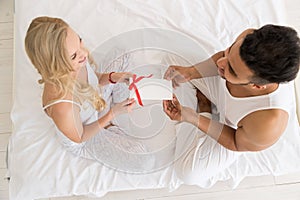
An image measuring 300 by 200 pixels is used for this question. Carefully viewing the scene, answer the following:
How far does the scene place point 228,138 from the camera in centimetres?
96

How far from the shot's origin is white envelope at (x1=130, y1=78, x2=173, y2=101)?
3.08 ft

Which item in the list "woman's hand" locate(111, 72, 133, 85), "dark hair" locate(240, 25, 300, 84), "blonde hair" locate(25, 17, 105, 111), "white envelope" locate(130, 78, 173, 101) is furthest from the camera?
"woman's hand" locate(111, 72, 133, 85)

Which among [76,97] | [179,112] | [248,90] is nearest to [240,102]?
[248,90]

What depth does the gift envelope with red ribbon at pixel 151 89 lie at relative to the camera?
0.94 meters

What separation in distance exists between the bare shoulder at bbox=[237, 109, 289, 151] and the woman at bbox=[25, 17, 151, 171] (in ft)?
0.92

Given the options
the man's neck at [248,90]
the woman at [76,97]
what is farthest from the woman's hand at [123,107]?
the man's neck at [248,90]

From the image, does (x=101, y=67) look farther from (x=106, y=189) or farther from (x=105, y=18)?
(x=106, y=189)

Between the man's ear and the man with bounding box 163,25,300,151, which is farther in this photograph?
the man's ear

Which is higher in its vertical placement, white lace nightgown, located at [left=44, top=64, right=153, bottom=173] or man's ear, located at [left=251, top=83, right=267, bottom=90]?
man's ear, located at [left=251, top=83, right=267, bottom=90]

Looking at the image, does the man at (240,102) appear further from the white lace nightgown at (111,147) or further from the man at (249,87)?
the white lace nightgown at (111,147)

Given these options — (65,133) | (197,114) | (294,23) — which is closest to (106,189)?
(65,133)

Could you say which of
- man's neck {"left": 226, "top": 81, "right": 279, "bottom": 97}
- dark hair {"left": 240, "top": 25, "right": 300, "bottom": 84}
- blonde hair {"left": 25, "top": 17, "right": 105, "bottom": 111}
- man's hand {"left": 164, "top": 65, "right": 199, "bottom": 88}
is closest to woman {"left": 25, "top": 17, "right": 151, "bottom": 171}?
blonde hair {"left": 25, "top": 17, "right": 105, "bottom": 111}

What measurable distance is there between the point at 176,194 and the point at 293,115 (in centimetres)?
45

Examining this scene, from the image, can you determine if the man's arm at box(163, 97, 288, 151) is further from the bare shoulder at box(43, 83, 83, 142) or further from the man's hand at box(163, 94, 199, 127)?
the bare shoulder at box(43, 83, 83, 142)
